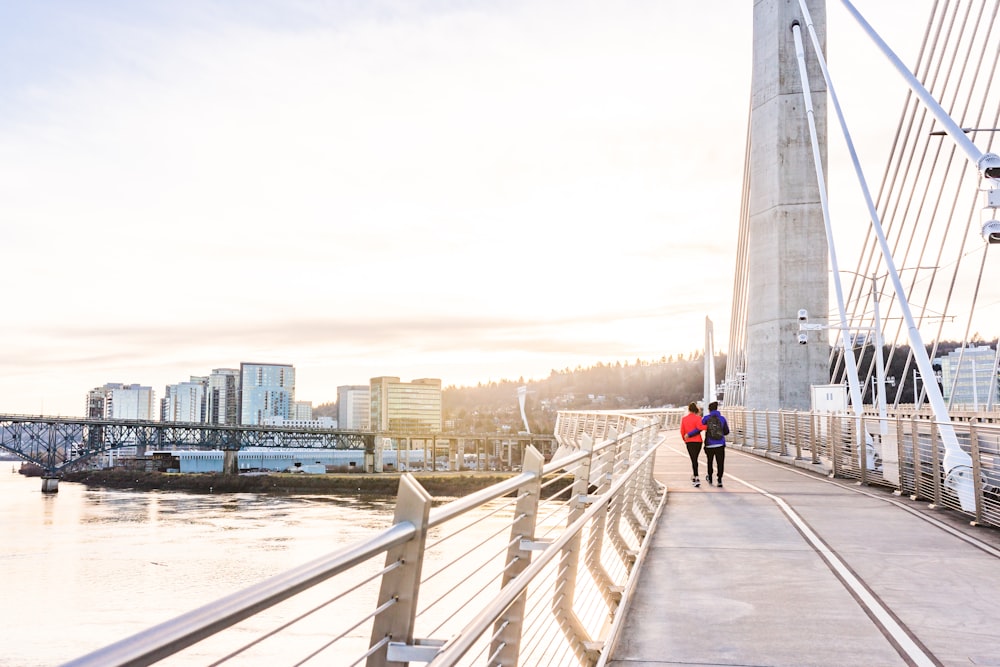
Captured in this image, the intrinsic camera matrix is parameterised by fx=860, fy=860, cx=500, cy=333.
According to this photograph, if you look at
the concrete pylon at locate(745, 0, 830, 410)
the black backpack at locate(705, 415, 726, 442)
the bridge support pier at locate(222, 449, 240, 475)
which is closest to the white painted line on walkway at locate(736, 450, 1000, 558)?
the black backpack at locate(705, 415, 726, 442)

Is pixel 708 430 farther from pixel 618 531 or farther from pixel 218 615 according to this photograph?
pixel 218 615

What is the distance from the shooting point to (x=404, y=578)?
2.68 m

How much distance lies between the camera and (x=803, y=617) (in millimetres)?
7020

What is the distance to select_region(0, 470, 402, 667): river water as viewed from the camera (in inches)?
1667

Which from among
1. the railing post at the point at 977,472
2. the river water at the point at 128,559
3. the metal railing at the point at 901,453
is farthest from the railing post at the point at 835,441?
the river water at the point at 128,559

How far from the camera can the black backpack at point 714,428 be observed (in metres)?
17.3

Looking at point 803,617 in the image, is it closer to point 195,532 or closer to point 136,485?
point 195,532

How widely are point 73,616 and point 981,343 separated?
13878 cm

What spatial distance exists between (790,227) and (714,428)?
24249mm

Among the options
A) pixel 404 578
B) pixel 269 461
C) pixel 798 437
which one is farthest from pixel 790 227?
pixel 269 461

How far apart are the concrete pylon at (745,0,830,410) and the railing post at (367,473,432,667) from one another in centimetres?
3855

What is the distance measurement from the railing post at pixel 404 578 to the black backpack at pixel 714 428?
1532cm

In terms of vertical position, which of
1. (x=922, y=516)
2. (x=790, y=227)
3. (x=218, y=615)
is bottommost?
(x=922, y=516)

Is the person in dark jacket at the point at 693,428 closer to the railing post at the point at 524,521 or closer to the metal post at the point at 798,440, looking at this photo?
the metal post at the point at 798,440
